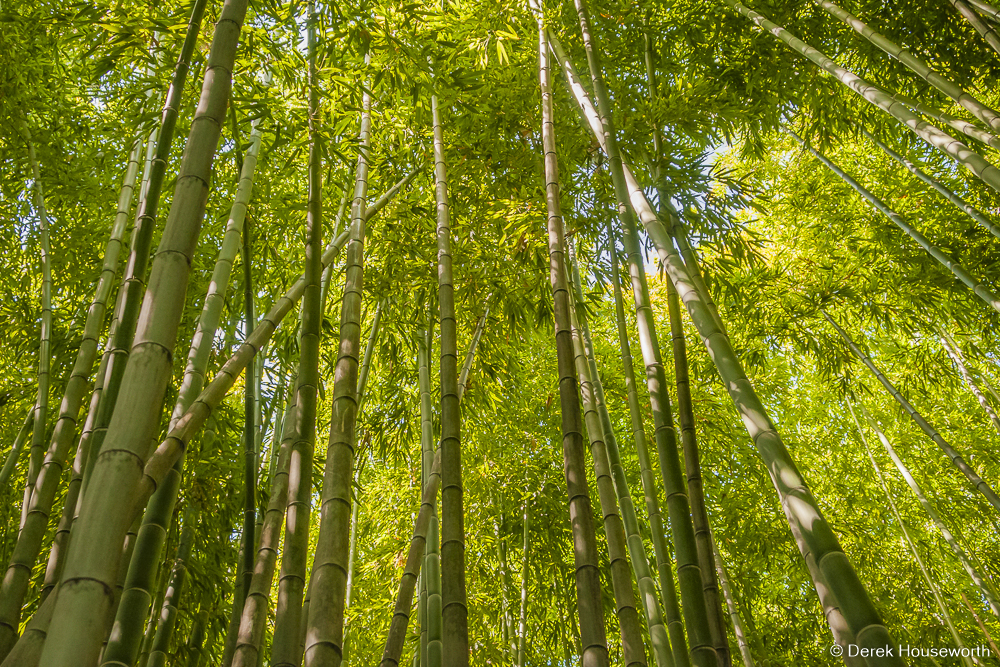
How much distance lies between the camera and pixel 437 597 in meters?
2.29

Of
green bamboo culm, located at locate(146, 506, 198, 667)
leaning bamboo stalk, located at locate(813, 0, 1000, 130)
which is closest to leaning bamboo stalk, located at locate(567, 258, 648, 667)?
green bamboo culm, located at locate(146, 506, 198, 667)

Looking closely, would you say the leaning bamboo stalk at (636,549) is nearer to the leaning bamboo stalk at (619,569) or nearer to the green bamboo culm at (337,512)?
the leaning bamboo stalk at (619,569)

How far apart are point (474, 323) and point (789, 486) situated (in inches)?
116

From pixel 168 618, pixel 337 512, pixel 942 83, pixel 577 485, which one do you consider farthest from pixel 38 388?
pixel 942 83

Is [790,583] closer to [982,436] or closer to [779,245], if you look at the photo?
[982,436]

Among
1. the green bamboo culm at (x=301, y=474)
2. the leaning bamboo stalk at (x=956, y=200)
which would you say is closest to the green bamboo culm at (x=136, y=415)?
the green bamboo culm at (x=301, y=474)

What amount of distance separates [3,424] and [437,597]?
122 inches

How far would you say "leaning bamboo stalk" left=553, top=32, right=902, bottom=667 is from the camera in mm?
1063

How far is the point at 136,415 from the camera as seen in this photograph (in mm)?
1040

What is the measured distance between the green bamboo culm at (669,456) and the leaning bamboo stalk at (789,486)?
0.31 metres

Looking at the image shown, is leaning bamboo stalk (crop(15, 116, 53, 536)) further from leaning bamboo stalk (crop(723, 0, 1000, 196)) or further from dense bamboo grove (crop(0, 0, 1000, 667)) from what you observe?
leaning bamboo stalk (crop(723, 0, 1000, 196))

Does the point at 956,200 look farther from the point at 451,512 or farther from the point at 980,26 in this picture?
the point at 451,512

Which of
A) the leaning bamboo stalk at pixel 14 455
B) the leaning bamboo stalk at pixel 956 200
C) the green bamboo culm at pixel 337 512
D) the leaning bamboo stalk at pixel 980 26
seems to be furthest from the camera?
the leaning bamboo stalk at pixel 956 200

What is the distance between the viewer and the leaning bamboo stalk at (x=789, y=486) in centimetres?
106
